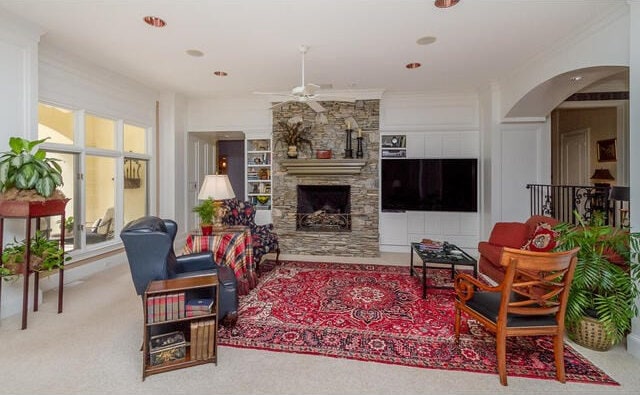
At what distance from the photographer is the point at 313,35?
3.42 metres

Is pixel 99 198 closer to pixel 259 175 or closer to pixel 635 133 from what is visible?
pixel 259 175

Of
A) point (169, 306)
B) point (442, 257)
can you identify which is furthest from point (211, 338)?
point (442, 257)

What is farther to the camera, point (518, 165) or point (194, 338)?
point (518, 165)

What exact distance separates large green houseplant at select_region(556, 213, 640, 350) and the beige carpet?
248 mm

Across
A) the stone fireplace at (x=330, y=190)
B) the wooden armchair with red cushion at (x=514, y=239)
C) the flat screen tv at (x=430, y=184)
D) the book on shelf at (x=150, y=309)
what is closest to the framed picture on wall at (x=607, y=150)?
the flat screen tv at (x=430, y=184)

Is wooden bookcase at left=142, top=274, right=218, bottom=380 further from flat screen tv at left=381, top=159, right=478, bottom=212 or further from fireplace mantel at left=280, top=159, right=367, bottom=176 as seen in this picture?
flat screen tv at left=381, top=159, right=478, bottom=212

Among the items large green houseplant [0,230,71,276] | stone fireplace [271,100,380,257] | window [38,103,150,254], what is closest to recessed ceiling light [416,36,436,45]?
stone fireplace [271,100,380,257]

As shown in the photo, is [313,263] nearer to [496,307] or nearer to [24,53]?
[496,307]

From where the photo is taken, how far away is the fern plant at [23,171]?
109 inches

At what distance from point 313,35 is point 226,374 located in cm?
335

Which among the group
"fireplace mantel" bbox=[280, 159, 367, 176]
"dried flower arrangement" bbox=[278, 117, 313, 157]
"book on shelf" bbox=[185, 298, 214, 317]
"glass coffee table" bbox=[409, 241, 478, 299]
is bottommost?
"book on shelf" bbox=[185, 298, 214, 317]

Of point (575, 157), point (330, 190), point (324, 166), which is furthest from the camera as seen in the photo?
point (575, 157)

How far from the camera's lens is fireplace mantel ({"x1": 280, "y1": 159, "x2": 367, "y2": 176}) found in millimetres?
5547

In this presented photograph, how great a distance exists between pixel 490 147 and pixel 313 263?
11.7 ft
